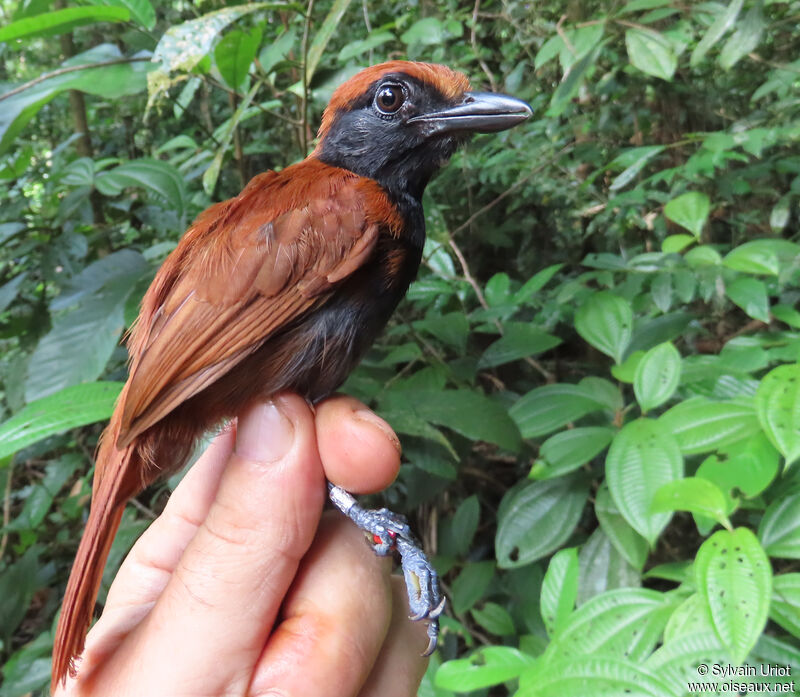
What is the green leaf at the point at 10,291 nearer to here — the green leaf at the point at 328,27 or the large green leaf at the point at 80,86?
the large green leaf at the point at 80,86

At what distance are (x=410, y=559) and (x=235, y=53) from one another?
4.52 ft


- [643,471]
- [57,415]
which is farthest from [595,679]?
[57,415]

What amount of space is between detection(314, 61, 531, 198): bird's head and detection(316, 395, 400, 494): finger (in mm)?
541

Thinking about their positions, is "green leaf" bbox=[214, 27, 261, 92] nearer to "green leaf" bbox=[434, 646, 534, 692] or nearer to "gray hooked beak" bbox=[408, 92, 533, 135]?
"gray hooked beak" bbox=[408, 92, 533, 135]

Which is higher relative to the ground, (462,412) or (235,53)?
(235,53)

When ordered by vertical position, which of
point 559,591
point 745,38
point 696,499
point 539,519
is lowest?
point 539,519

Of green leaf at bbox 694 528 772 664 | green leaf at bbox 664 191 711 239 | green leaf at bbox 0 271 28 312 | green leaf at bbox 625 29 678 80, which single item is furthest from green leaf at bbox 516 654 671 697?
green leaf at bbox 0 271 28 312

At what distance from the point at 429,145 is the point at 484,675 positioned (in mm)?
1166

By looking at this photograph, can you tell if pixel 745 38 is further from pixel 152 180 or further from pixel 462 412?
pixel 152 180

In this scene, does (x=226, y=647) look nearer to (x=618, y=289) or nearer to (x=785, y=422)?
(x=785, y=422)

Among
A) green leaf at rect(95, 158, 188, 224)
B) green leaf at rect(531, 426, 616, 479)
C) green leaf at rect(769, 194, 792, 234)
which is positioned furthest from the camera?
green leaf at rect(769, 194, 792, 234)

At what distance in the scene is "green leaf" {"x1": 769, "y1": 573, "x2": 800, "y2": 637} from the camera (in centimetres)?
98

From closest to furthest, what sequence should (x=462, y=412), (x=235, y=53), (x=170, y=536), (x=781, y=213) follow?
(x=170, y=536) → (x=462, y=412) → (x=235, y=53) → (x=781, y=213)

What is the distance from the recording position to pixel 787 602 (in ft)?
3.24
